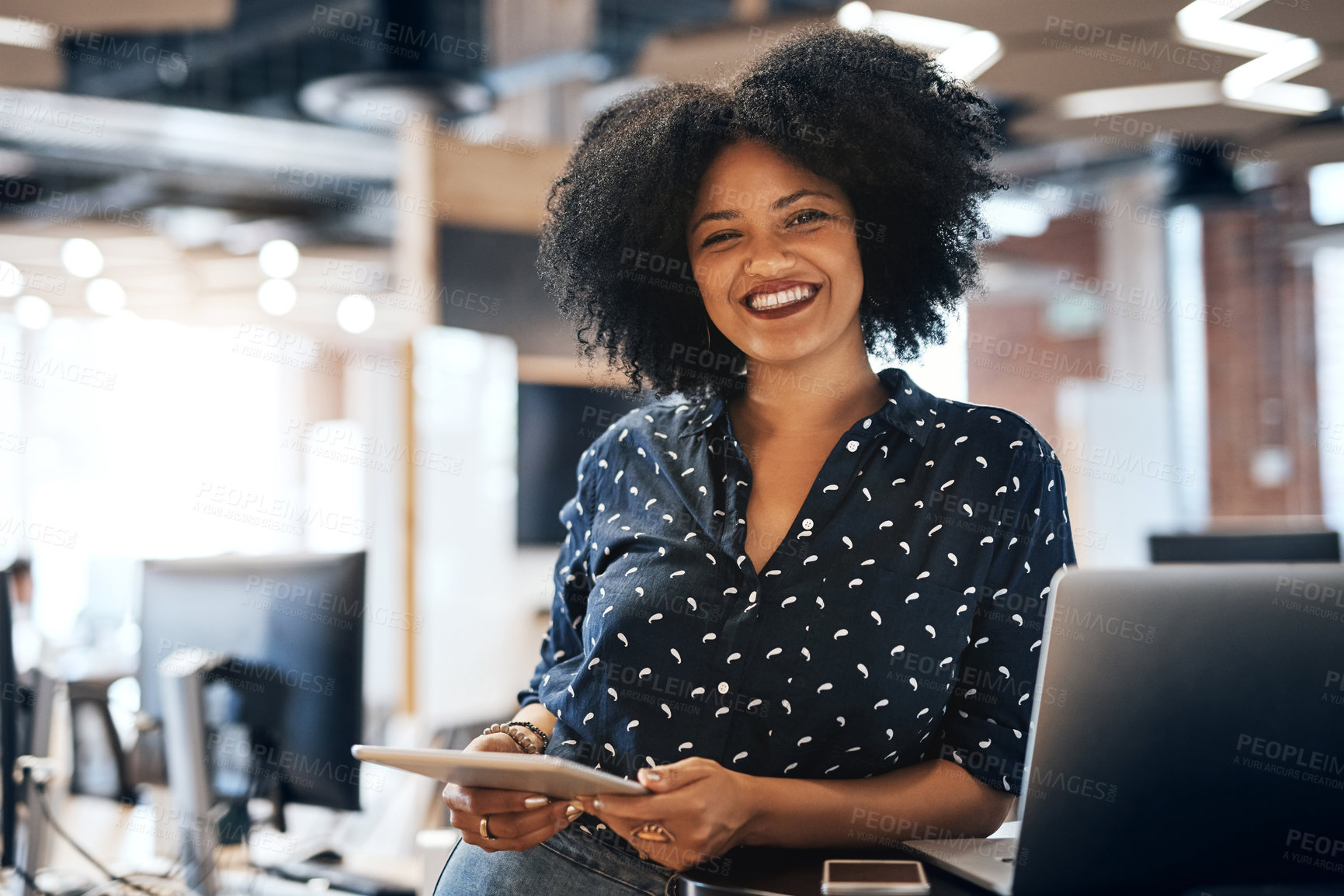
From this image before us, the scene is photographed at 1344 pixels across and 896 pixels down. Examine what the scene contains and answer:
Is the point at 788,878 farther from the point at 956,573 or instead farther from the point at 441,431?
the point at 441,431

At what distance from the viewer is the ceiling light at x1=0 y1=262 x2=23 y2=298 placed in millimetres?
7981

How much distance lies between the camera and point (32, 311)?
8.46 m

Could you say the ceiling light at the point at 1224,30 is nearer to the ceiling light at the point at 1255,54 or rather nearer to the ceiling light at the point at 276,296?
the ceiling light at the point at 1255,54

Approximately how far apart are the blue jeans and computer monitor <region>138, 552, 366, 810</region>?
1.91 feet

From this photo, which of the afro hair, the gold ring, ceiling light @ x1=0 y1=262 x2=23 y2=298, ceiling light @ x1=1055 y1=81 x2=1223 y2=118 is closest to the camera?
the gold ring

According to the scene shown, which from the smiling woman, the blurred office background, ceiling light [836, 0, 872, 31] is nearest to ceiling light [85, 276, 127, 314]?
the blurred office background

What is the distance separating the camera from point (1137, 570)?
994mm

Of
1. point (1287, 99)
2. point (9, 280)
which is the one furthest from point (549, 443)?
point (9, 280)

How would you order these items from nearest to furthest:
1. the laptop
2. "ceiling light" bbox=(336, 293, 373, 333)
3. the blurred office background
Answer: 1. the laptop
2. the blurred office background
3. "ceiling light" bbox=(336, 293, 373, 333)

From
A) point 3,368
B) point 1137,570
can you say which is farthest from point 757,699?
point 3,368

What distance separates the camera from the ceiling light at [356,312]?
8.77 m

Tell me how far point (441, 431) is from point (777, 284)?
11.1 feet

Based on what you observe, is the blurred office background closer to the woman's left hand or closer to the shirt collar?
the shirt collar

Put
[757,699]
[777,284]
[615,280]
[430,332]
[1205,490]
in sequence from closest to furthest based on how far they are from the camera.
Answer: [757,699] < [777,284] < [615,280] < [430,332] < [1205,490]
